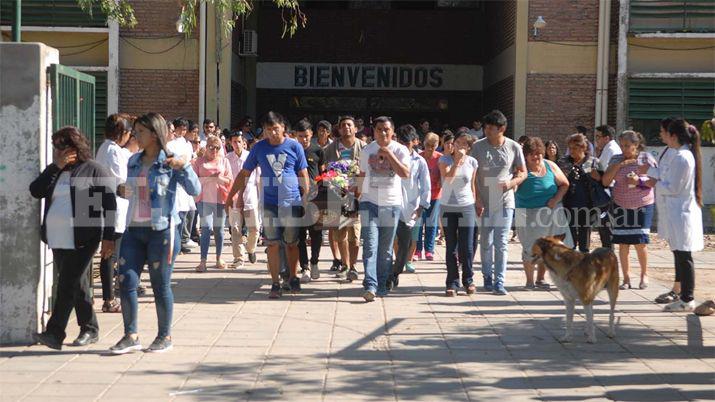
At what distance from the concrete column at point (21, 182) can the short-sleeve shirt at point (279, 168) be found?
2814 millimetres

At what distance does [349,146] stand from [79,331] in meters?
4.51

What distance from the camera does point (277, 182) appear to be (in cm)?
1005

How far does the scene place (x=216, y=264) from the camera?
12609 mm

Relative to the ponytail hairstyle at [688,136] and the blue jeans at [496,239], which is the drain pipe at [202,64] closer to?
the blue jeans at [496,239]

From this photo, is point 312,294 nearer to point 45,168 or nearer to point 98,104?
point 45,168

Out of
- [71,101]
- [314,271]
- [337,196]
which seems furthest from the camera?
[314,271]

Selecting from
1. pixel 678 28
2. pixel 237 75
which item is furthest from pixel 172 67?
pixel 678 28

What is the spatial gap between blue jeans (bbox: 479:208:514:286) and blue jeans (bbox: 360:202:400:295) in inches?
45.2

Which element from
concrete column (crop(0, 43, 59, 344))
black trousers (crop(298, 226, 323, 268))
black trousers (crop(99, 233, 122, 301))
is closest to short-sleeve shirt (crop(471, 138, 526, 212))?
black trousers (crop(298, 226, 323, 268))

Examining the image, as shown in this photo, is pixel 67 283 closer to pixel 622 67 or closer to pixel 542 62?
pixel 542 62

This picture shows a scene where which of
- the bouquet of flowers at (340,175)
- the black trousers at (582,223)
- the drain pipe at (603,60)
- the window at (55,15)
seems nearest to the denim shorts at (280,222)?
the bouquet of flowers at (340,175)

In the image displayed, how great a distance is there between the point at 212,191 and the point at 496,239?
3798mm

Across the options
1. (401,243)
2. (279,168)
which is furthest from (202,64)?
(279,168)

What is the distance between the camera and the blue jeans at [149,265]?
7.48 meters
